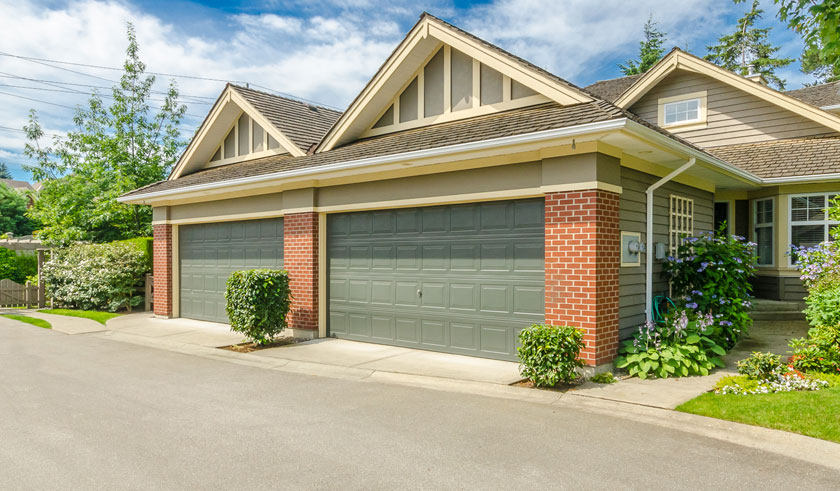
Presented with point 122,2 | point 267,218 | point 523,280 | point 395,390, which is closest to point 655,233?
point 523,280

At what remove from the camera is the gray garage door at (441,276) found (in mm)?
7969

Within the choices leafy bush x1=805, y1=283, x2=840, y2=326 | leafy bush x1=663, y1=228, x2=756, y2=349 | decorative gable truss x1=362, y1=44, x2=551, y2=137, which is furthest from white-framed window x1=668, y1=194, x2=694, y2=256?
decorative gable truss x1=362, y1=44, x2=551, y2=137

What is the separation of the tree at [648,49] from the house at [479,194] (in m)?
23.2

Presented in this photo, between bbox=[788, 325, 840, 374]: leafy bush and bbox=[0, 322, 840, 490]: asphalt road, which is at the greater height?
bbox=[788, 325, 840, 374]: leafy bush

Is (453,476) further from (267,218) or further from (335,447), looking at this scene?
(267,218)

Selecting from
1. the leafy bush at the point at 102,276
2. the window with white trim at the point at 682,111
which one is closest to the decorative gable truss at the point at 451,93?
the window with white trim at the point at 682,111

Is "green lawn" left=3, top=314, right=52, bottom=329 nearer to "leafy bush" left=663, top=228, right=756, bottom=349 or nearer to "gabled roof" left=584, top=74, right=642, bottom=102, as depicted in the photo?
"leafy bush" left=663, top=228, right=756, bottom=349

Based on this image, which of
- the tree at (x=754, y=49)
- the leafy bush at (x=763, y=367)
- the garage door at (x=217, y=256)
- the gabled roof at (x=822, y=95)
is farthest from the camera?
the tree at (x=754, y=49)

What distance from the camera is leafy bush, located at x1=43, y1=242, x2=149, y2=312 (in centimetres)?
1574

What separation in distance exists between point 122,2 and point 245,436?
17925 millimetres

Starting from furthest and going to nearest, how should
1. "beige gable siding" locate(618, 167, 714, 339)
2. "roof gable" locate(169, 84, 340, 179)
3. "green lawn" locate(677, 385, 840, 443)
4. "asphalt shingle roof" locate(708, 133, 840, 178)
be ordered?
1. "roof gable" locate(169, 84, 340, 179)
2. "asphalt shingle roof" locate(708, 133, 840, 178)
3. "beige gable siding" locate(618, 167, 714, 339)
4. "green lawn" locate(677, 385, 840, 443)

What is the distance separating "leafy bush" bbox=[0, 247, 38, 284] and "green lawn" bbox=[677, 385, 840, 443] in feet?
80.9

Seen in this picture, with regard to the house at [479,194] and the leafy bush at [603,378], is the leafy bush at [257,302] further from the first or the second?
the leafy bush at [603,378]

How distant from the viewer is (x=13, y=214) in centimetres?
5438
